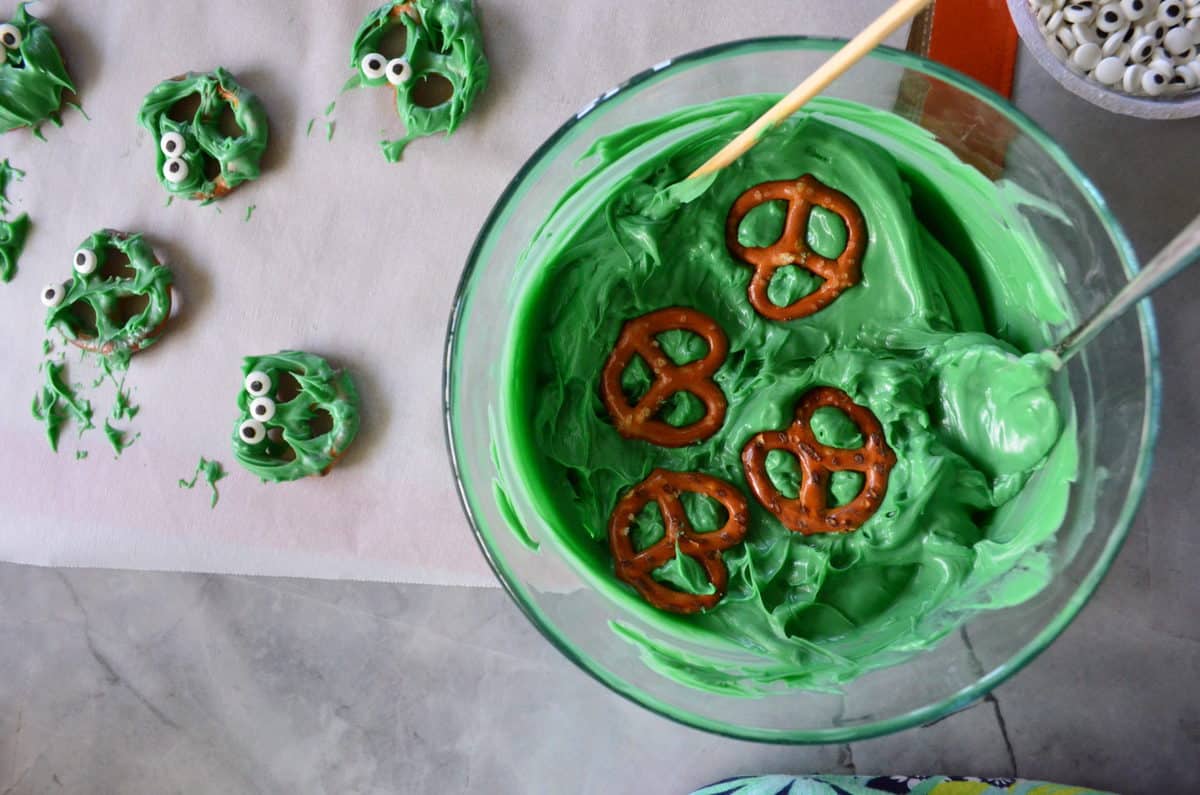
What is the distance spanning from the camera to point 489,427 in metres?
1.59

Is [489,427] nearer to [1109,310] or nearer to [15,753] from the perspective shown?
[1109,310]

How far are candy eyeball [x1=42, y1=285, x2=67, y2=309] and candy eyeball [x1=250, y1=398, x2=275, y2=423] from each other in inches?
19.8

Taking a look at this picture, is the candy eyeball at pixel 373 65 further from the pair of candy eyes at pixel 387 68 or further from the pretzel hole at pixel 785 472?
the pretzel hole at pixel 785 472

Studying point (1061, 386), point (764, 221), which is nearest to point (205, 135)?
point (764, 221)

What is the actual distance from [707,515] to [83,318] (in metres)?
1.40

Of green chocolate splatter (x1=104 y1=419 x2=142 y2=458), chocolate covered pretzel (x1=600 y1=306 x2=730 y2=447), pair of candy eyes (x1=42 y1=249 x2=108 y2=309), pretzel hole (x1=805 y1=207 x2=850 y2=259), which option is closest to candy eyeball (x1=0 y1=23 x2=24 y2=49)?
pair of candy eyes (x1=42 y1=249 x2=108 y2=309)

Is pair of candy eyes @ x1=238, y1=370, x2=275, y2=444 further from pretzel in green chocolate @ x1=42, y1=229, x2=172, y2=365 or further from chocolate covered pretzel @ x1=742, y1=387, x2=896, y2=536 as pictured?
chocolate covered pretzel @ x1=742, y1=387, x2=896, y2=536

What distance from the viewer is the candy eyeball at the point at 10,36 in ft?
6.39

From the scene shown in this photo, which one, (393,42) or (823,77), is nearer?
(823,77)

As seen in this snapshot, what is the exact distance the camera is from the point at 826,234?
5.07 feet

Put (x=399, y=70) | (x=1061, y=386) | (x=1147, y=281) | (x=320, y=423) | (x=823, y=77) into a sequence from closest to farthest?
1. (x=1147, y=281)
2. (x=823, y=77)
3. (x=1061, y=386)
4. (x=399, y=70)
5. (x=320, y=423)

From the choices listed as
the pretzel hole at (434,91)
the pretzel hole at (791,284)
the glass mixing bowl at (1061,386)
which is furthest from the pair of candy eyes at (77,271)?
the pretzel hole at (791,284)

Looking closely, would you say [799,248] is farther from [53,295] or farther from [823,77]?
[53,295]

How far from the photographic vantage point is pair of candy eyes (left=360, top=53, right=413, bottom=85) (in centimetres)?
183
